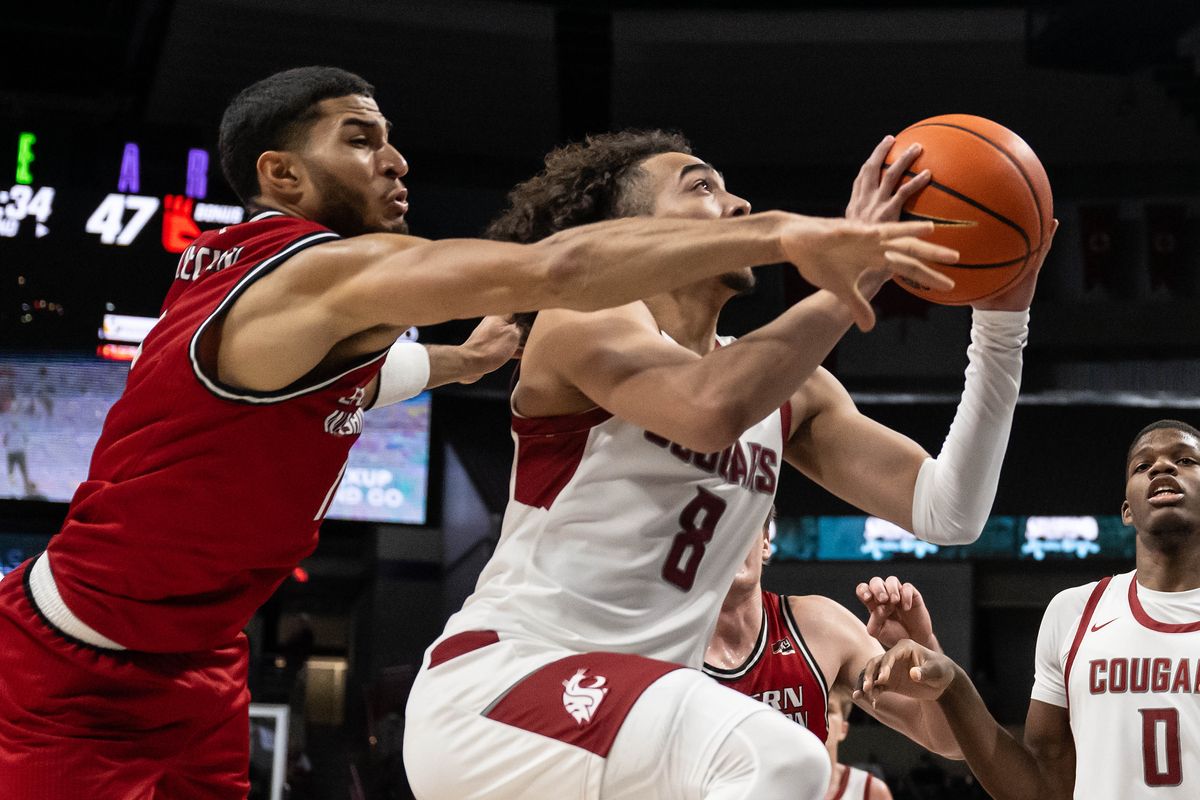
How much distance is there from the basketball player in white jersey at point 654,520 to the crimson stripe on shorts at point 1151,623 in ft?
7.13

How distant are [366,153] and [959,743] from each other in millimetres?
2176

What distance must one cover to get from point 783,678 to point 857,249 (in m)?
2.01

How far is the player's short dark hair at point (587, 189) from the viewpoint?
3096mm

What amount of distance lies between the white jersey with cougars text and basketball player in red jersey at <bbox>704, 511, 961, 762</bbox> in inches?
45.2

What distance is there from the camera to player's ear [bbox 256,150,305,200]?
3.08 metres

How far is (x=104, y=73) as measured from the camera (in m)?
13.7

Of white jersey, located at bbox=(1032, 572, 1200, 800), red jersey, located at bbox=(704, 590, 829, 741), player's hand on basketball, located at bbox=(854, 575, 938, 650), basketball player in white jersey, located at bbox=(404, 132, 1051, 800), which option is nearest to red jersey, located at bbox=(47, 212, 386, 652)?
basketball player in white jersey, located at bbox=(404, 132, 1051, 800)

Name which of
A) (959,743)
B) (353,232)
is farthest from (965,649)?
(353,232)

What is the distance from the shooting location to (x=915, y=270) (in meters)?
2.22

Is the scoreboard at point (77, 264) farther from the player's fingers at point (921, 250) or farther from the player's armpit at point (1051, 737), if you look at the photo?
the player's fingers at point (921, 250)

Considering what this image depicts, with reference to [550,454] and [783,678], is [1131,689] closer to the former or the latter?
[783,678]

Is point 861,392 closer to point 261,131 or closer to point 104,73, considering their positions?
point 104,73

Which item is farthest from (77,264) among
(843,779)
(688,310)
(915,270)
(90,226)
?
(915,270)

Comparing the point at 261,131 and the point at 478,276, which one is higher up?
the point at 261,131
